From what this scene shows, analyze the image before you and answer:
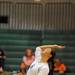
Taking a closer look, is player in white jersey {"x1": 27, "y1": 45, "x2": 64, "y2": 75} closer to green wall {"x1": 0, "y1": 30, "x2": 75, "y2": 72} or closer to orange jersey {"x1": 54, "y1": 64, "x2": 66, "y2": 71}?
orange jersey {"x1": 54, "y1": 64, "x2": 66, "y2": 71}

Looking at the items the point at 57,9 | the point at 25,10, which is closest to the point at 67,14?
the point at 57,9

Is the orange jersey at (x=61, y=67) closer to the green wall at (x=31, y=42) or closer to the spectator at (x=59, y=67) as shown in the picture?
the spectator at (x=59, y=67)

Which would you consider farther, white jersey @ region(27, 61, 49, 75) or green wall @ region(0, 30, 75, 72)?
green wall @ region(0, 30, 75, 72)

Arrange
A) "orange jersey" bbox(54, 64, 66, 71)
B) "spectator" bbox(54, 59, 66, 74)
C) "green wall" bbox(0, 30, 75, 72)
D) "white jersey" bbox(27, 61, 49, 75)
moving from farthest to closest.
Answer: "green wall" bbox(0, 30, 75, 72) < "orange jersey" bbox(54, 64, 66, 71) < "spectator" bbox(54, 59, 66, 74) < "white jersey" bbox(27, 61, 49, 75)

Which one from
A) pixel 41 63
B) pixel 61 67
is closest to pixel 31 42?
pixel 61 67

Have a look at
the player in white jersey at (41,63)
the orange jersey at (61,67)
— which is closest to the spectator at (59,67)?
the orange jersey at (61,67)

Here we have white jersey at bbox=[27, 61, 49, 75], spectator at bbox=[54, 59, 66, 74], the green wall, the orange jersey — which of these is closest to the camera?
white jersey at bbox=[27, 61, 49, 75]

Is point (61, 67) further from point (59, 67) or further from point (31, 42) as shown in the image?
point (31, 42)

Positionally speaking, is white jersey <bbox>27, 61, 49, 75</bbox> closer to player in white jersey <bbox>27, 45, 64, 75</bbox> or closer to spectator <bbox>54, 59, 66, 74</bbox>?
player in white jersey <bbox>27, 45, 64, 75</bbox>

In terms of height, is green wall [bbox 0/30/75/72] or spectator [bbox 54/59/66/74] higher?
green wall [bbox 0/30/75/72]

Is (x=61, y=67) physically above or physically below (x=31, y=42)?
below

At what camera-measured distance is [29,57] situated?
12594mm

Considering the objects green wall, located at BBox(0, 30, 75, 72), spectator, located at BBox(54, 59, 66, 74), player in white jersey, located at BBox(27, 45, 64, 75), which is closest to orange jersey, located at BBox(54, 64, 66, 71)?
spectator, located at BBox(54, 59, 66, 74)

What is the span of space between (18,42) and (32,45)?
565mm
